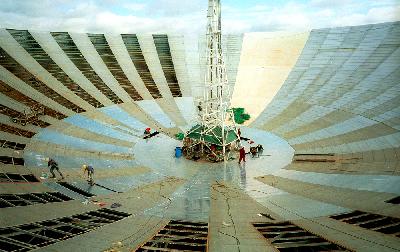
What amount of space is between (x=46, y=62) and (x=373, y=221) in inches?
1502

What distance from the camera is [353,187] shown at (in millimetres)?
23500

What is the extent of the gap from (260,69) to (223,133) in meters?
18.6

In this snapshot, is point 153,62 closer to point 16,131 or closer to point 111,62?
point 111,62

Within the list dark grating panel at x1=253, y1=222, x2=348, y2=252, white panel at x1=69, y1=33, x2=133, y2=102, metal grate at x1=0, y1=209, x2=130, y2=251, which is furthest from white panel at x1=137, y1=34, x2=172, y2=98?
dark grating panel at x1=253, y1=222, x2=348, y2=252

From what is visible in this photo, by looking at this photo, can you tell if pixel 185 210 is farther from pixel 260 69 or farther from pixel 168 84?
pixel 260 69

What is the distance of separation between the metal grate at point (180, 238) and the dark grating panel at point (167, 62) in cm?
2417

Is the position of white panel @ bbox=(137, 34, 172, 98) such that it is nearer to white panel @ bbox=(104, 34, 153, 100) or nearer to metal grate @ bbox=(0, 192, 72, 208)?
white panel @ bbox=(104, 34, 153, 100)

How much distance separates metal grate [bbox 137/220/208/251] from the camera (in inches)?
629

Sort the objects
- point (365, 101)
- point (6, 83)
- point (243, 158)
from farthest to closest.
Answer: point (6, 83) < point (365, 101) < point (243, 158)

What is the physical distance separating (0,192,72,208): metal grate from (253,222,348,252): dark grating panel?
37.8 feet

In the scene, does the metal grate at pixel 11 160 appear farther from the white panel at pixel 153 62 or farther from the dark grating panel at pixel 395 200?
the dark grating panel at pixel 395 200

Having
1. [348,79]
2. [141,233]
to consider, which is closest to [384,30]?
[348,79]

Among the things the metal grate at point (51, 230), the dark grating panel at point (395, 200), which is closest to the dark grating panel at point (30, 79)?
the metal grate at point (51, 230)

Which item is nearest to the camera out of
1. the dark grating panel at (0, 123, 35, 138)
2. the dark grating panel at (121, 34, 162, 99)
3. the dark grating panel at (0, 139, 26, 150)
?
the dark grating panel at (0, 139, 26, 150)
